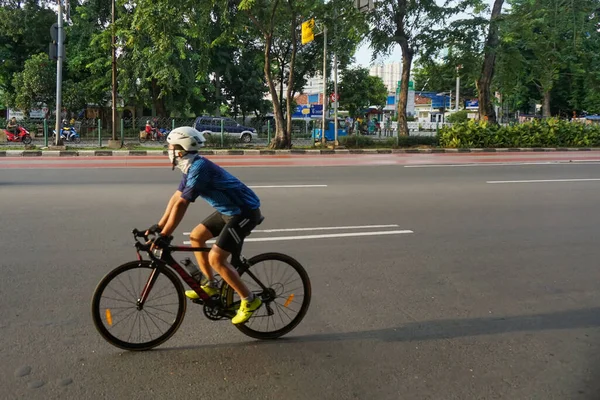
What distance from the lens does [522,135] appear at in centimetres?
2733

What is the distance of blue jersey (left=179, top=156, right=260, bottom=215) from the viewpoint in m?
3.39

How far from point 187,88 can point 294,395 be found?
102ft

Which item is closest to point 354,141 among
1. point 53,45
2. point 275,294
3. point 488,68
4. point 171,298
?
point 488,68

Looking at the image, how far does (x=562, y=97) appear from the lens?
2057 inches

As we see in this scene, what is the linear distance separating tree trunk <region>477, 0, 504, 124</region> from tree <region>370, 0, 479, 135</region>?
5.49ft

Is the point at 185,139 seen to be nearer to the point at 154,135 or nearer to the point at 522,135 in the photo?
the point at 154,135

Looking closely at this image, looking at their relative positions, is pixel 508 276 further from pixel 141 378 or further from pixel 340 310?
pixel 141 378

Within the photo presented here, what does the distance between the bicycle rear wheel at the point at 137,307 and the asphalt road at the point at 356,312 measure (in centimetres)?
11

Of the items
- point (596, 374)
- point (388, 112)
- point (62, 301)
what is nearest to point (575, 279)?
point (596, 374)

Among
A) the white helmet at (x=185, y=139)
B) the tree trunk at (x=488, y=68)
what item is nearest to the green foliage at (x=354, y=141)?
the tree trunk at (x=488, y=68)

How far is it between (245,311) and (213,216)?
692 millimetres

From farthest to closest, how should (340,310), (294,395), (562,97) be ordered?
1. (562,97)
2. (340,310)
3. (294,395)

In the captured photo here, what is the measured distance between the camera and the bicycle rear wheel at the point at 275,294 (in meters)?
3.79

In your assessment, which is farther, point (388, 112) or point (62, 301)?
point (388, 112)
